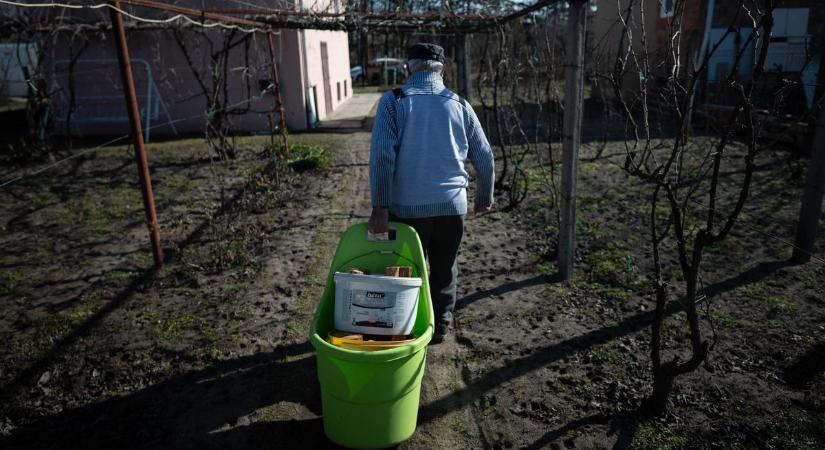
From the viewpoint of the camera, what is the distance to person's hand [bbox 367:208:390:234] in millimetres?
2633

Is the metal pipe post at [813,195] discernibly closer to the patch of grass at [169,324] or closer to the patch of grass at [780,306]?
the patch of grass at [780,306]

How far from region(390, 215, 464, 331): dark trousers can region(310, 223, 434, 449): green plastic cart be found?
1.59 feet

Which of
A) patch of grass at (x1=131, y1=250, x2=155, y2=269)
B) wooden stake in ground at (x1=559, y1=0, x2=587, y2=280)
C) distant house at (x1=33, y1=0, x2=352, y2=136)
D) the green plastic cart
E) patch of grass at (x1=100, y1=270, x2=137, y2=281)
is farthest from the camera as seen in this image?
distant house at (x1=33, y1=0, x2=352, y2=136)

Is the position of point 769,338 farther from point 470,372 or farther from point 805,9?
point 805,9

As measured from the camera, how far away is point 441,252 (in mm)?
3047

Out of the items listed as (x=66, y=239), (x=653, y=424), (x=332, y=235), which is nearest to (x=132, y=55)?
(x=66, y=239)

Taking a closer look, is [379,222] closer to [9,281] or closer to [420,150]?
[420,150]

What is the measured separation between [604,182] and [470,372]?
15.5 ft

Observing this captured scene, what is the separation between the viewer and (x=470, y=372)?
300cm

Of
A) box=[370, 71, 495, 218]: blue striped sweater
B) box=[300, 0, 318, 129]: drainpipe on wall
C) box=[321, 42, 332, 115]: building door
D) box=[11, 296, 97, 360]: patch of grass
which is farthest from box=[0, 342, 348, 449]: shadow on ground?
box=[321, 42, 332, 115]: building door

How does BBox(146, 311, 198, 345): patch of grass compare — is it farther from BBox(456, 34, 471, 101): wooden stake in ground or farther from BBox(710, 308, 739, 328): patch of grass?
BBox(456, 34, 471, 101): wooden stake in ground

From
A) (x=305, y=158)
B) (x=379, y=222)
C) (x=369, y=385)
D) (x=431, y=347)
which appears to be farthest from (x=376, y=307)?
(x=305, y=158)

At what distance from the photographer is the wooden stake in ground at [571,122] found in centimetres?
361

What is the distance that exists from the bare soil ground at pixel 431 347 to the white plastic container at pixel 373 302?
0.59 metres
